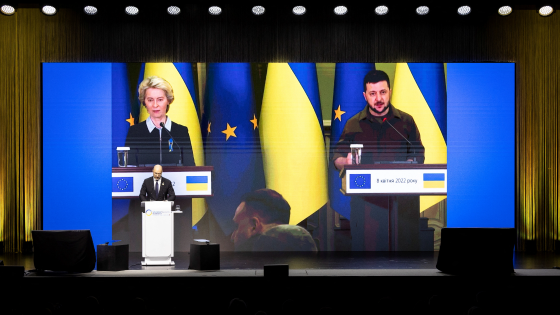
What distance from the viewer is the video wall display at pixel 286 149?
7461mm

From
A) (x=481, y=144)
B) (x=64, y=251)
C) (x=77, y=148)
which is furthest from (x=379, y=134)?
(x=64, y=251)

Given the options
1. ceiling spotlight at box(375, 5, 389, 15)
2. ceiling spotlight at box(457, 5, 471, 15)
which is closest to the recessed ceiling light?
ceiling spotlight at box(375, 5, 389, 15)

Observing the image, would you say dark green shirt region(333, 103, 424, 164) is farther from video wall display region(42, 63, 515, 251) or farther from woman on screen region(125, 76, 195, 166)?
woman on screen region(125, 76, 195, 166)

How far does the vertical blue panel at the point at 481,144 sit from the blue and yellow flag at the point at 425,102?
127 mm

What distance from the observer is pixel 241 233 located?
24.6 ft

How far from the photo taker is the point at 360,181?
7473mm

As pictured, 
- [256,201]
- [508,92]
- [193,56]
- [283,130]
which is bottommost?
[256,201]

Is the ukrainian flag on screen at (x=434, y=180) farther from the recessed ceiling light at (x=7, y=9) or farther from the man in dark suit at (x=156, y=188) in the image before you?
the recessed ceiling light at (x=7, y=9)

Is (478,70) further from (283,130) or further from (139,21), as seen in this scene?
(139,21)

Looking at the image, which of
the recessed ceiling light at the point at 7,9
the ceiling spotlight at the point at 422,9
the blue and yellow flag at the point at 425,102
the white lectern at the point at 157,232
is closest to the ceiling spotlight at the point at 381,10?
the ceiling spotlight at the point at 422,9

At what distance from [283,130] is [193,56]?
173 centimetres

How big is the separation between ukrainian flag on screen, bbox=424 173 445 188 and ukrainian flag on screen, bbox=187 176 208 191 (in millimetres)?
3233

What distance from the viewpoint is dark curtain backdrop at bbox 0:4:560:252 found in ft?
24.6

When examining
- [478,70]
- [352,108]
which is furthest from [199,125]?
[478,70]
